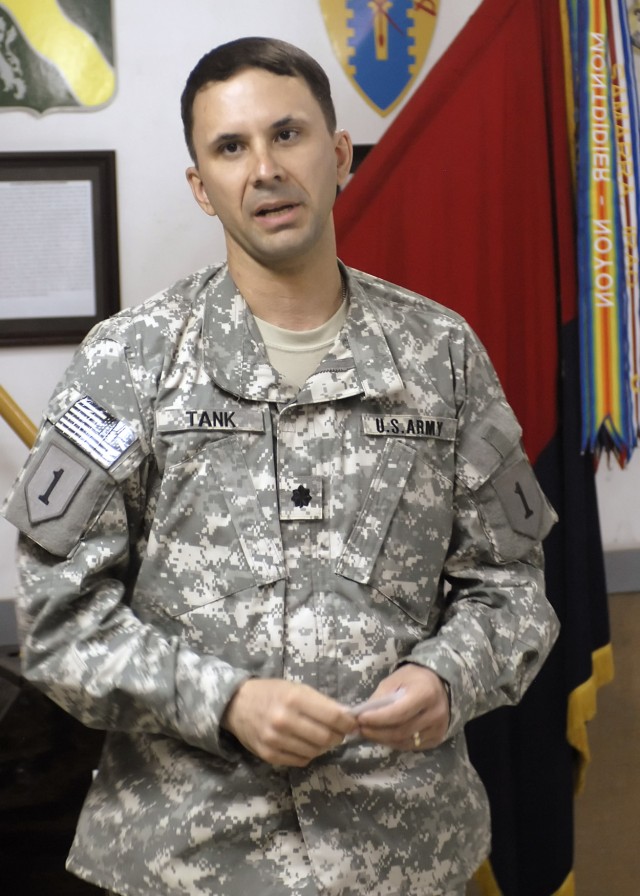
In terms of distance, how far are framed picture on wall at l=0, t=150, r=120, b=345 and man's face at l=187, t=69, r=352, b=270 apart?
2.17 ft

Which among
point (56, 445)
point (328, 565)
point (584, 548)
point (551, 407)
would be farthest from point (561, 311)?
point (56, 445)

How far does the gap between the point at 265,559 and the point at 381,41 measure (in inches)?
45.3

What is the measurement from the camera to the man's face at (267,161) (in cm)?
113

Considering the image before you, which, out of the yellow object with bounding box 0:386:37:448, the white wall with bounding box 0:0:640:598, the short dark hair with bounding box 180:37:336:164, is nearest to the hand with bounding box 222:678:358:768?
the short dark hair with bounding box 180:37:336:164

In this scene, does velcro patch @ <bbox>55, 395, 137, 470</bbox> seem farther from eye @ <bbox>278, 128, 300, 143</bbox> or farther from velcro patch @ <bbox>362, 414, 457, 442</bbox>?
eye @ <bbox>278, 128, 300, 143</bbox>

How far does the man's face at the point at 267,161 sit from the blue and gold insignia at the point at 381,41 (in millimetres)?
728

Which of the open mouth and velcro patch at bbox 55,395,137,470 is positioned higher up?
the open mouth

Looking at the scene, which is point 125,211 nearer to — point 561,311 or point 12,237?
point 12,237

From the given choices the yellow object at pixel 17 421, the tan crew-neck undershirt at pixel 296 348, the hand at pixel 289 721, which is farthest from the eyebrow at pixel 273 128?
the yellow object at pixel 17 421

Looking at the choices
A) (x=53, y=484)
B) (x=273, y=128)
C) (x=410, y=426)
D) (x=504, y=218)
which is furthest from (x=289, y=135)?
(x=504, y=218)

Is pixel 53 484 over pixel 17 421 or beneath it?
over

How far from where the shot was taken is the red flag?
163cm

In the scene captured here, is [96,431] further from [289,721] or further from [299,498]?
[289,721]

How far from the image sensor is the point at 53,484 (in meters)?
1.07
